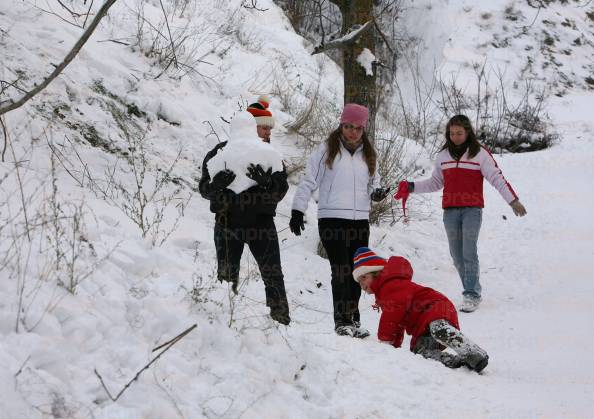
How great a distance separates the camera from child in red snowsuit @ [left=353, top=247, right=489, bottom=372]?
3.76 m

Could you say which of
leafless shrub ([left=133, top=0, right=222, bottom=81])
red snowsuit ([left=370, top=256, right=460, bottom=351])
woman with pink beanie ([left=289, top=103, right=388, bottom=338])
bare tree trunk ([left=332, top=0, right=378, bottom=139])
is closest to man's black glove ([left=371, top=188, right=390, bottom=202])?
woman with pink beanie ([left=289, top=103, right=388, bottom=338])

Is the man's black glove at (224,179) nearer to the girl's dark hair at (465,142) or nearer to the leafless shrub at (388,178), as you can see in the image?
the girl's dark hair at (465,142)

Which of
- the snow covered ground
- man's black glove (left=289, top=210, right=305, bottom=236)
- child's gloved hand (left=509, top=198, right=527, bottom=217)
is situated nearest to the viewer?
the snow covered ground

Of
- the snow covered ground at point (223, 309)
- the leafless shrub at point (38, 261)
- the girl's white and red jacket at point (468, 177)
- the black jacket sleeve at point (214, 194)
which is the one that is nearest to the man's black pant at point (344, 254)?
the snow covered ground at point (223, 309)

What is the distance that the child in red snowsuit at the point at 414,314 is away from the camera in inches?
148

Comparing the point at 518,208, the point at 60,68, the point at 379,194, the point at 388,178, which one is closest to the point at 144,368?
the point at 60,68

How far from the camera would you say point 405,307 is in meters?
4.06

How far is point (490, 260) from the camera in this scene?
7.49 m

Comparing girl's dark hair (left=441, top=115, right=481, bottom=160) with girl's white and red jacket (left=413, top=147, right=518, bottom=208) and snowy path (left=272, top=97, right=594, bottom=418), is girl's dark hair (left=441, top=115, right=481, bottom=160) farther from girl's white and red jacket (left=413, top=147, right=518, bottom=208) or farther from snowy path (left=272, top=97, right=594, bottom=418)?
snowy path (left=272, top=97, right=594, bottom=418)

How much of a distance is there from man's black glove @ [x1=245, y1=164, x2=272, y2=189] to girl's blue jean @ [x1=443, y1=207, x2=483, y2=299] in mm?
2358

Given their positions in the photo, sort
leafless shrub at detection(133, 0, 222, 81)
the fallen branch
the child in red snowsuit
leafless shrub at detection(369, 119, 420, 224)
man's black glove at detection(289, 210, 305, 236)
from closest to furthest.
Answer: the fallen branch < the child in red snowsuit < man's black glove at detection(289, 210, 305, 236) < leafless shrub at detection(369, 119, 420, 224) < leafless shrub at detection(133, 0, 222, 81)

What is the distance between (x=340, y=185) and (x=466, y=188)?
5.16 feet

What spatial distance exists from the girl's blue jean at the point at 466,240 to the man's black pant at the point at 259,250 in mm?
2238

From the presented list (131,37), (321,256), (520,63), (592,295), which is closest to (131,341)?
(321,256)
